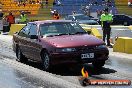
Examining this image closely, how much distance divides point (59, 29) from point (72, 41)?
124cm

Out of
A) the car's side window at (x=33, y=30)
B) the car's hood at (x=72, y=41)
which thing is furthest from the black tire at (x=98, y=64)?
the car's side window at (x=33, y=30)

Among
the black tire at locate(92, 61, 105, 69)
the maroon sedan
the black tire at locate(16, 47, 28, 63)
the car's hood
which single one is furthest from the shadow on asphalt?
the black tire at locate(16, 47, 28, 63)

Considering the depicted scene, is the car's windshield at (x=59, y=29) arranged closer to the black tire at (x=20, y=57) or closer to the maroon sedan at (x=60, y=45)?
the maroon sedan at (x=60, y=45)

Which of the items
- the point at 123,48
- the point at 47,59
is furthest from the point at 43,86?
the point at 123,48

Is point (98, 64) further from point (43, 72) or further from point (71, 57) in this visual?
point (43, 72)

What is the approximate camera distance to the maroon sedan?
10.6 metres

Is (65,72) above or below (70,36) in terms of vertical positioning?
below

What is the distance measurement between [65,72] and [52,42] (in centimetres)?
89

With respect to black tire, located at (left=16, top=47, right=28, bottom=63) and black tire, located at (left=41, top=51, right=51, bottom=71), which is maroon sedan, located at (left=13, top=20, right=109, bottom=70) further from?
black tire, located at (left=16, top=47, right=28, bottom=63)

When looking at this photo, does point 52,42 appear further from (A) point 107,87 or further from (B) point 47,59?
(A) point 107,87

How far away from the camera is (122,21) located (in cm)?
4166

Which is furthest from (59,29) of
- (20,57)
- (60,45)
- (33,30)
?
(20,57)

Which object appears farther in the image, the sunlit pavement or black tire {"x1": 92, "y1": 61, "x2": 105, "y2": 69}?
black tire {"x1": 92, "y1": 61, "x2": 105, "y2": 69}

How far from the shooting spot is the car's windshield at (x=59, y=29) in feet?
38.8
